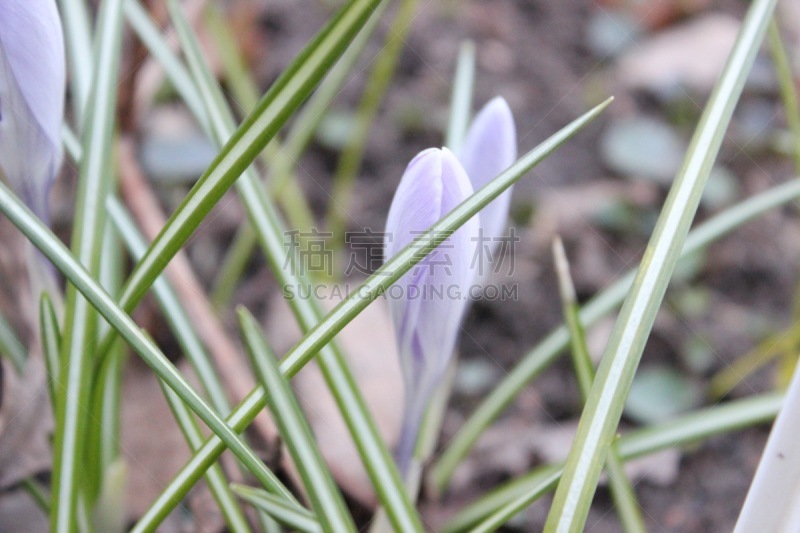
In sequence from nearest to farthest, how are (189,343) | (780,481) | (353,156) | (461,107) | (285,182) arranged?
(780,481) < (189,343) < (461,107) < (285,182) < (353,156)

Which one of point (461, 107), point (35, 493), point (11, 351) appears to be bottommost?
point (35, 493)

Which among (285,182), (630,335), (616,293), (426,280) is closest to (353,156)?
(285,182)

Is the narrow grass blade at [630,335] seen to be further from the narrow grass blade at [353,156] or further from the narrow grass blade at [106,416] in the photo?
the narrow grass blade at [353,156]

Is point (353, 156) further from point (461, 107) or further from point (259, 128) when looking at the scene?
point (259, 128)

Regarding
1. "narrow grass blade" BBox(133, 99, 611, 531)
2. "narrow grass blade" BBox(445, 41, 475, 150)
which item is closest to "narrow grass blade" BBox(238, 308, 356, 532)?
"narrow grass blade" BBox(133, 99, 611, 531)

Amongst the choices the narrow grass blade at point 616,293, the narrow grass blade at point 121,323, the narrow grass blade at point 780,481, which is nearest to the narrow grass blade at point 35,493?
the narrow grass blade at point 121,323

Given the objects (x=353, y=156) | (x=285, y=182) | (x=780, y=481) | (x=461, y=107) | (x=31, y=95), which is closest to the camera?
(x=780, y=481)

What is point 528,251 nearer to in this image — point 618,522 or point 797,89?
point 618,522
